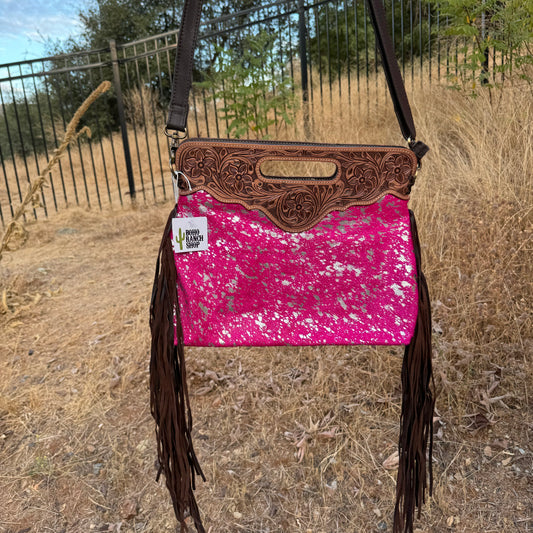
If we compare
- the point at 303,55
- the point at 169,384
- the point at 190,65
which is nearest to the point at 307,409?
the point at 169,384

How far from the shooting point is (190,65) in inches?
38.3

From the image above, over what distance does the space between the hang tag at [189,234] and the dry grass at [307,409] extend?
93 centimetres

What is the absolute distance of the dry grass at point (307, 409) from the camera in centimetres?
149

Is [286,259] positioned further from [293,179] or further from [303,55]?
[303,55]

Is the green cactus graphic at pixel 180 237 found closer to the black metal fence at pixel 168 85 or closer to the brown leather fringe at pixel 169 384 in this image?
the brown leather fringe at pixel 169 384

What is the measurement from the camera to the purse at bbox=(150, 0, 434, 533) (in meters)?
1.02

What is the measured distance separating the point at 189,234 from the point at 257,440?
1.00 meters

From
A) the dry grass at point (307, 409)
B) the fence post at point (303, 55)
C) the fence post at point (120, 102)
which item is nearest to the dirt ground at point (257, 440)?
the dry grass at point (307, 409)

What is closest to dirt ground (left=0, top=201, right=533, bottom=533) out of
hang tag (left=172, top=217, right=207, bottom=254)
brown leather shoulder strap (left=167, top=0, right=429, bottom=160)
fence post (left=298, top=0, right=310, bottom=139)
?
hang tag (left=172, top=217, right=207, bottom=254)

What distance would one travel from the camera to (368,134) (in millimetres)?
4742

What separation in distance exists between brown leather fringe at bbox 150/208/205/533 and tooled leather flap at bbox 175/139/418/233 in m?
0.12

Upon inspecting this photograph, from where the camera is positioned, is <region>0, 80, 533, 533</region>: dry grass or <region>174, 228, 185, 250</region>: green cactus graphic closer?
<region>174, 228, 185, 250</region>: green cactus graphic

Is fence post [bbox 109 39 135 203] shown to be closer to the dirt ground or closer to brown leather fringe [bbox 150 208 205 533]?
the dirt ground

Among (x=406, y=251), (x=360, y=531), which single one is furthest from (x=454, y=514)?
(x=406, y=251)
